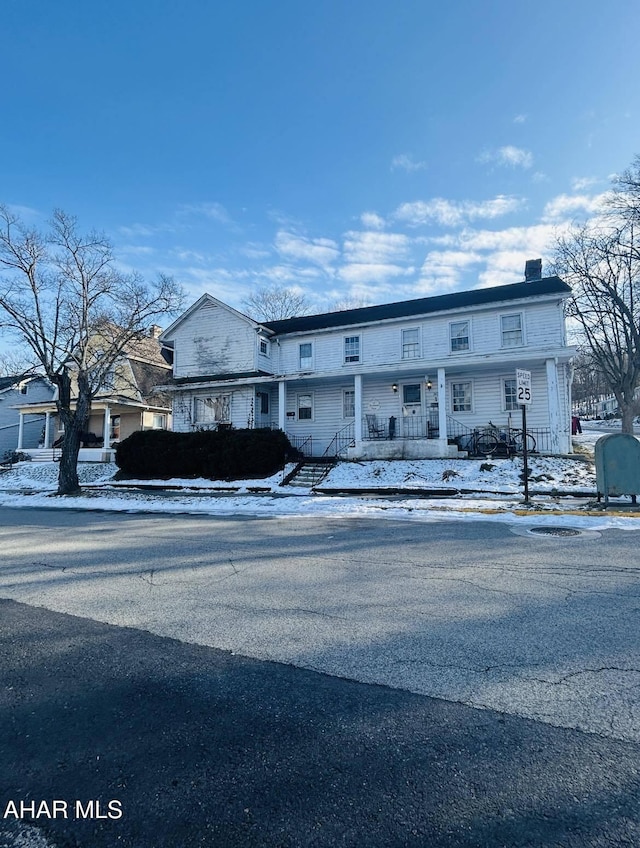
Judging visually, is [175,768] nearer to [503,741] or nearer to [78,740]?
[78,740]

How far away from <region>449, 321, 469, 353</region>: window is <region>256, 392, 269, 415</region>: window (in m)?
9.39

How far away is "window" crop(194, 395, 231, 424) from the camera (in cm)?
2255

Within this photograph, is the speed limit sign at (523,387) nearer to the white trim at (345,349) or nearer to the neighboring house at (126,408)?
the white trim at (345,349)

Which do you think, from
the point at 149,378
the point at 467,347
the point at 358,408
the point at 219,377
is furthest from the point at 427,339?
the point at 149,378

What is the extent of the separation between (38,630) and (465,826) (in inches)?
143

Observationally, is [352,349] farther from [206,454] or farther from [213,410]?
[206,454]

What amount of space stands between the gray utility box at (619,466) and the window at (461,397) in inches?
386

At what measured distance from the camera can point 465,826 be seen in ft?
5.65

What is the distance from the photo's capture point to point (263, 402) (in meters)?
22.8

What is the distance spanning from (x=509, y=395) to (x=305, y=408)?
30.8 feet

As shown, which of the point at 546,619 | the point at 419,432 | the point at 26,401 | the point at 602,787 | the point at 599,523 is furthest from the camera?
the point at 26,401

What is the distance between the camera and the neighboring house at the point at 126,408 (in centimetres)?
2712

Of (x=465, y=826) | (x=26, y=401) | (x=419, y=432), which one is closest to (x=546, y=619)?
(x=465, y=826)

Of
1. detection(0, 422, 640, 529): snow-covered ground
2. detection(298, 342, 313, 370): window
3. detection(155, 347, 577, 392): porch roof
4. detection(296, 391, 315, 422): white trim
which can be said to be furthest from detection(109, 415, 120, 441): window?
detection(298, 342, 313, 370): window
